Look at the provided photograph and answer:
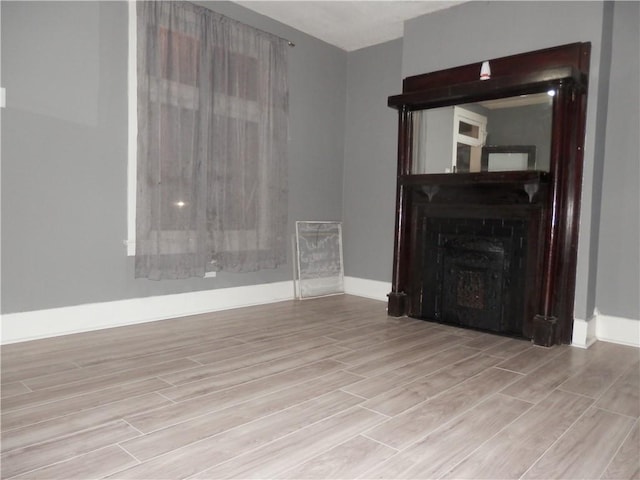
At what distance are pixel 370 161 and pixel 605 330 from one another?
2642mm

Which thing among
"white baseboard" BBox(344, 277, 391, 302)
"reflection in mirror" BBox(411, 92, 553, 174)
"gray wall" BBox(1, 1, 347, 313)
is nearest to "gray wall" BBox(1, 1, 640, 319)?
"gray wall" BBox(1, 1, 347, 313)

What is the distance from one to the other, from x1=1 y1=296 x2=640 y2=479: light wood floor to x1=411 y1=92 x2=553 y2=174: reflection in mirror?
1.34 m

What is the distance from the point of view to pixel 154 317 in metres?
3.43

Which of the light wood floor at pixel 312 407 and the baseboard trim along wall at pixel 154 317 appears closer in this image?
the light wood floor at pixel 312 407

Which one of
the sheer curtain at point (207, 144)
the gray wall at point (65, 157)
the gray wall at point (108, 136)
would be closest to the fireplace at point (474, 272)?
the gray wall at point (108, 136)

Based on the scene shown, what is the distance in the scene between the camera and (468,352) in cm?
285

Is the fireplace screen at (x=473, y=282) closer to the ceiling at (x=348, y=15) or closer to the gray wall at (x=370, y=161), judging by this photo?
the gray wall at (x=370, y=161)

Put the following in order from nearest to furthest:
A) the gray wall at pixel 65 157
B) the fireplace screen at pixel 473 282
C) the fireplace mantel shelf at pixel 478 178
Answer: the gray wall at pixel 65 157
the fireplace mantel shelf at pixel 478 178
the fireplace screen at pixel 473 282

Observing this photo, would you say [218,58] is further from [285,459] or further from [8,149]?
[285,459]

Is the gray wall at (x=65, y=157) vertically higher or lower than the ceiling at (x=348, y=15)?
lower

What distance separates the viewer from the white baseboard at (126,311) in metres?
2.79

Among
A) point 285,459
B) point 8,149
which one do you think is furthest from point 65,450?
point 8,149

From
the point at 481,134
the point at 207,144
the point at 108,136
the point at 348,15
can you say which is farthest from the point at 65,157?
the point at 481,134

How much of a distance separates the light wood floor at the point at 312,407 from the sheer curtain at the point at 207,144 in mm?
762
